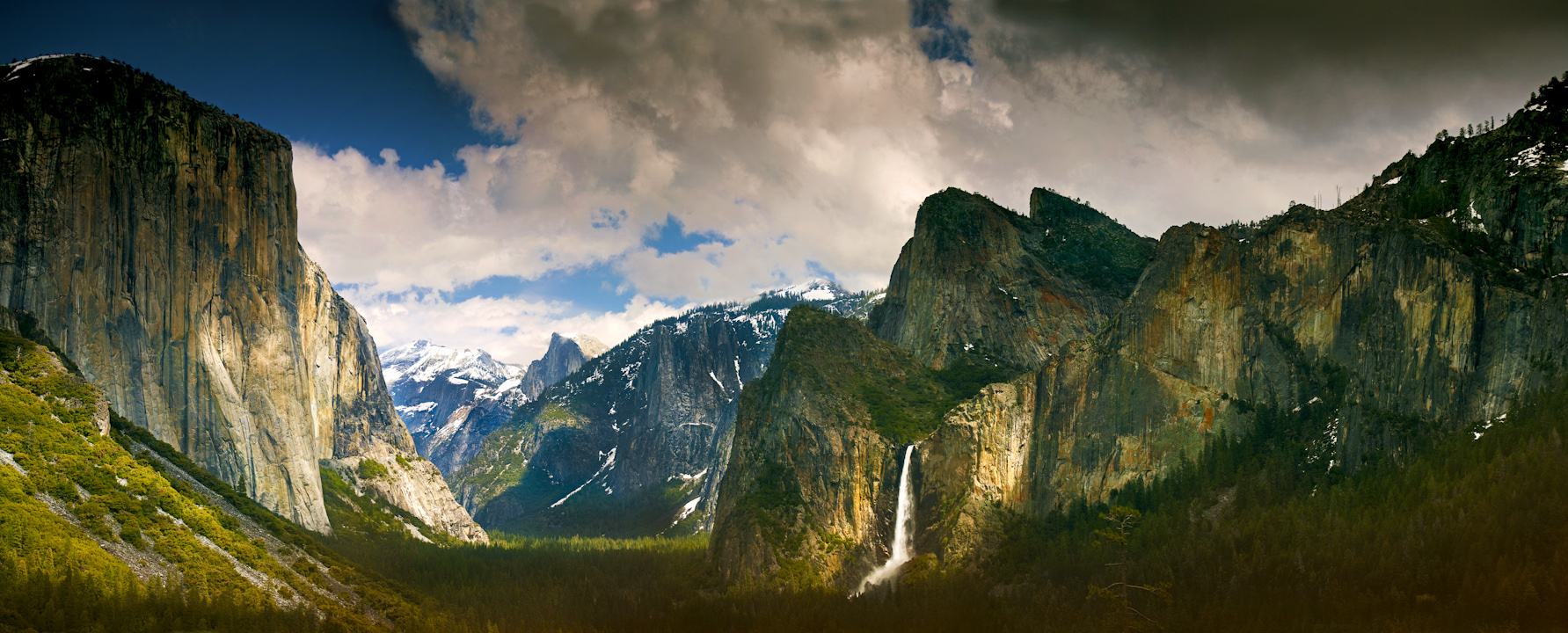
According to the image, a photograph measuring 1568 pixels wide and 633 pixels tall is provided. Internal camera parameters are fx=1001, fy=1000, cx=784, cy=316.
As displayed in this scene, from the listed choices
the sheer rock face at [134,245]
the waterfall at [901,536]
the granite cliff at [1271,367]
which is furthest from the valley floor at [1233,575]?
the sheer rock face at [134,245]

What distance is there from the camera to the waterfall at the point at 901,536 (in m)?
182

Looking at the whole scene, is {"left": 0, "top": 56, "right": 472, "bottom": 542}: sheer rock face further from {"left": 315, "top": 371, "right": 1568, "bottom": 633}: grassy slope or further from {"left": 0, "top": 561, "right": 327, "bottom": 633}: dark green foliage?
{"left": 0, "top": 561, "right": 327, "bottom": 633}: dark green foliage

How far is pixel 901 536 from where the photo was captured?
624 feet

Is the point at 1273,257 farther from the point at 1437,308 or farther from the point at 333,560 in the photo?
the point at 333,560

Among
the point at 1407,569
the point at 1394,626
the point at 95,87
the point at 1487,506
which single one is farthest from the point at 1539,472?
the point at 95,87

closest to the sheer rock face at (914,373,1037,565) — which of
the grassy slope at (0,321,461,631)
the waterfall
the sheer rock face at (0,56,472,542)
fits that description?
the waterfall

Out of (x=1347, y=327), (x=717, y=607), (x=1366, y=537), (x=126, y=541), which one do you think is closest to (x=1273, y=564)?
(x=1366, y=537)

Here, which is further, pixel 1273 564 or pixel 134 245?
pixel 134 245

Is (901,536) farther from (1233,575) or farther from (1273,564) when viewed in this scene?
(1273,564)

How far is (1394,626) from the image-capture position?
104 metres

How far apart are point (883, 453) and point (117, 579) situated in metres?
127

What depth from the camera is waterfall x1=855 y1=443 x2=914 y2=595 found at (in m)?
182

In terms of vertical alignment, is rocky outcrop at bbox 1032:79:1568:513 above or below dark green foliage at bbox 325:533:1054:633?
above

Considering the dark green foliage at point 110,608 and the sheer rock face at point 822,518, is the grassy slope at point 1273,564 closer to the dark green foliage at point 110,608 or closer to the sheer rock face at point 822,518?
the sheer rock face at point 822,518
